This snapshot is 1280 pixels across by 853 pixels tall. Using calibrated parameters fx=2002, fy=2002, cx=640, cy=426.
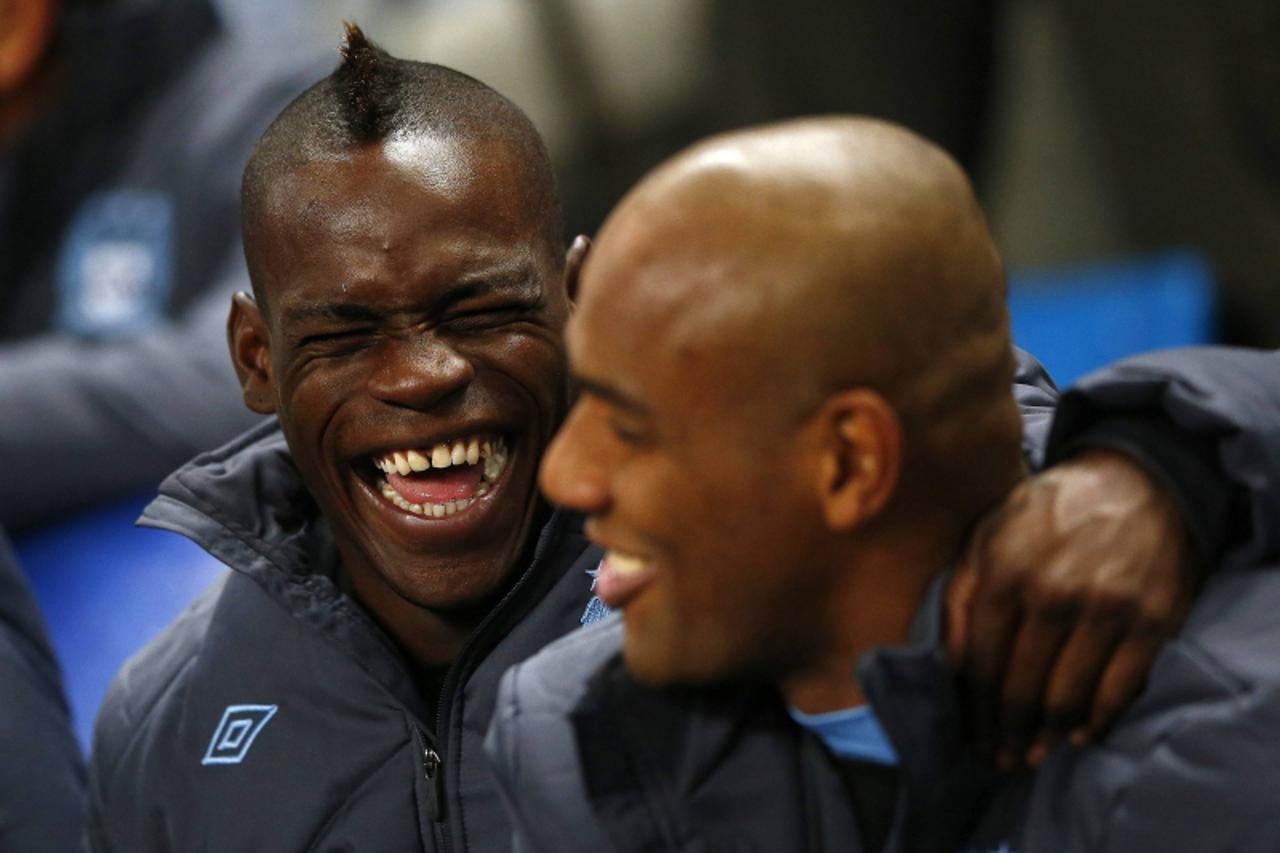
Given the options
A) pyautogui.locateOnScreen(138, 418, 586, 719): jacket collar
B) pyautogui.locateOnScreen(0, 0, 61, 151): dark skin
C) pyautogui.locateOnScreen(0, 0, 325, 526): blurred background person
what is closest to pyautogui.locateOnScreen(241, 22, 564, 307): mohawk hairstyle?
pyautogui.locateOnScreen(138, 418, 586, 719): jacket collar

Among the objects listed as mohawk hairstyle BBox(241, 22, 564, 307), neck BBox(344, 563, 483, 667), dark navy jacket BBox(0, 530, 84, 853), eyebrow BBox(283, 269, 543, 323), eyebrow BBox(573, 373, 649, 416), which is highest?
mohawk hairstyle BBox(241, 22, 564, 307)

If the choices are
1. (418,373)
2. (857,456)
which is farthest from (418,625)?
(857,456)

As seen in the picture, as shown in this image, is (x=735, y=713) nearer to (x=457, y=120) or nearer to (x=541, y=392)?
(x=541, y=392)

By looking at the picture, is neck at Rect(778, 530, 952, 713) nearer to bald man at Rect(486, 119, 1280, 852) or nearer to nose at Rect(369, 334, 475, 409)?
bald man at Rect(486, 119, 1280, 852)

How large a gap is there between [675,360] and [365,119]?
69 centimetres

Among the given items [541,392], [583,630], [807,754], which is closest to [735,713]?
[807,754]

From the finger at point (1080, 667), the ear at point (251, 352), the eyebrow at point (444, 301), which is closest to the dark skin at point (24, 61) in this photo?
the ear at point (251, 352)

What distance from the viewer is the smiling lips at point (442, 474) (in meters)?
1.96

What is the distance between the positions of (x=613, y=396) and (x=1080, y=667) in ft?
1.24

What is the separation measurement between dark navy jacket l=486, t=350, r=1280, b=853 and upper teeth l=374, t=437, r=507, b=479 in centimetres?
33

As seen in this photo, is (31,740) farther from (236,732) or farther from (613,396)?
(613,396)

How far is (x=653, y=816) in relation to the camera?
5.16ft

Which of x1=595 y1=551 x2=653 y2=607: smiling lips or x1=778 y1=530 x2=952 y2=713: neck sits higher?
x1=595 y1=551 x2=653 y2=607: smiling lips

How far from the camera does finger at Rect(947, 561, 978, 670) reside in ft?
4.73
